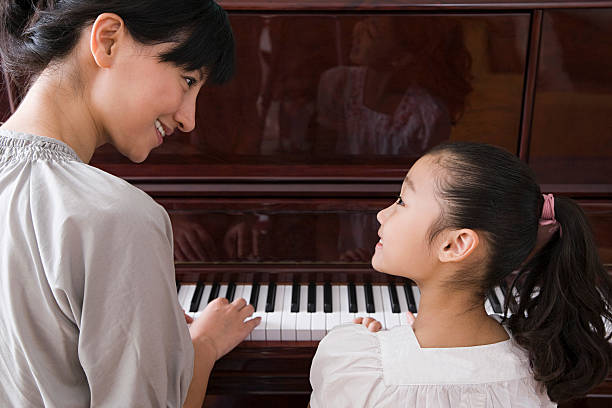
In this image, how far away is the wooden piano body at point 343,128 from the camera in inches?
56.3

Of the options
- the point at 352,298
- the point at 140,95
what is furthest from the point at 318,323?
the point at 140,95

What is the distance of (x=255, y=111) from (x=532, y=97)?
77cm

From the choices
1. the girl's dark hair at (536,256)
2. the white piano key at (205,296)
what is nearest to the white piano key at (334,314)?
the white piano key at (205,296)

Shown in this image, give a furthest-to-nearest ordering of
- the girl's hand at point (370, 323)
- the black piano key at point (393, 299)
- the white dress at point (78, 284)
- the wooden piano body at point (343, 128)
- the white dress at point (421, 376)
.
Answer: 1. the black piano key at point (393, 299)
2. the wooden piano body at point (343, 128)
3. the girl's hand at point (370, 323)
4. the white dress at point (421, 376)
5. the white dress at point (78, 284)

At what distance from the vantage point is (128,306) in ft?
2.58

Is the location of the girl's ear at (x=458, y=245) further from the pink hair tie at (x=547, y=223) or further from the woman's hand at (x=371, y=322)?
the woman's hand at (x=371, y=322)

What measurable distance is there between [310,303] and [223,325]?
0.27 m

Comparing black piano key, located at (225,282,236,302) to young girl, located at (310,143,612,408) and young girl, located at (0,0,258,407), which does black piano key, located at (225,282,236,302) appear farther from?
young girl, located at (0,0,258,407)

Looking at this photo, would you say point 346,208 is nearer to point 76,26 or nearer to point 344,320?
point 344,320

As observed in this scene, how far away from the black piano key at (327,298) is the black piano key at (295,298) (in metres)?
0.08

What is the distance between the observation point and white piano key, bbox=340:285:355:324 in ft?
4.89

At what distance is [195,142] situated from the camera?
1.58 m

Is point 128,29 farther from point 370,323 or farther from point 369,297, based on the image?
point 369,297

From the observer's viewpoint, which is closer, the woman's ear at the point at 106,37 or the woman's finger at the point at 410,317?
the woman's ear at the point at 106,37
